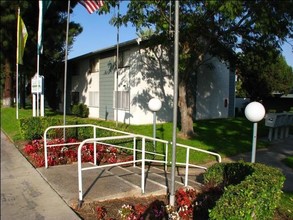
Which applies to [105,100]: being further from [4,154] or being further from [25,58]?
[4,154]

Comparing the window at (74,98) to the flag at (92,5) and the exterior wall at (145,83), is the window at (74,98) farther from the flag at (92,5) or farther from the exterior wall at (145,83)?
the flag at (92,5)

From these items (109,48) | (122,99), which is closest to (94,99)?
(122,99)

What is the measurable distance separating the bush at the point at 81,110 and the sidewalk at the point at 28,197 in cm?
1704

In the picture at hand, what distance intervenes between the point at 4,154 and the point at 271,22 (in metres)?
9.65

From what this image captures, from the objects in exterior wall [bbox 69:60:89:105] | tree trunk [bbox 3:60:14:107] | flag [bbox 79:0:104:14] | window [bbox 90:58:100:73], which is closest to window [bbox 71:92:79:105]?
exterior wall [bbox 69:60:89:105]

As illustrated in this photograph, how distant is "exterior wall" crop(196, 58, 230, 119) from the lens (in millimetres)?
23391

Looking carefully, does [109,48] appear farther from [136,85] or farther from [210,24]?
[210,24]

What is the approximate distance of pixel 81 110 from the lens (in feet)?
85.7

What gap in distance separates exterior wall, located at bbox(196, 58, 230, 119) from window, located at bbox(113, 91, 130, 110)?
5380 mm

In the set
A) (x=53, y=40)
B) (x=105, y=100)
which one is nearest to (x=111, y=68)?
(x=105, y=100)

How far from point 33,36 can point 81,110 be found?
6618mm

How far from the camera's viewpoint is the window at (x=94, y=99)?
2474 centimetres

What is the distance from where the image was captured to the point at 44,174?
24.6ft

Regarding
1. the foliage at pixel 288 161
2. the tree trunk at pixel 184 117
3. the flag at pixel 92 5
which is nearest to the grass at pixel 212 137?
the tree trunk at pixel 184 117
